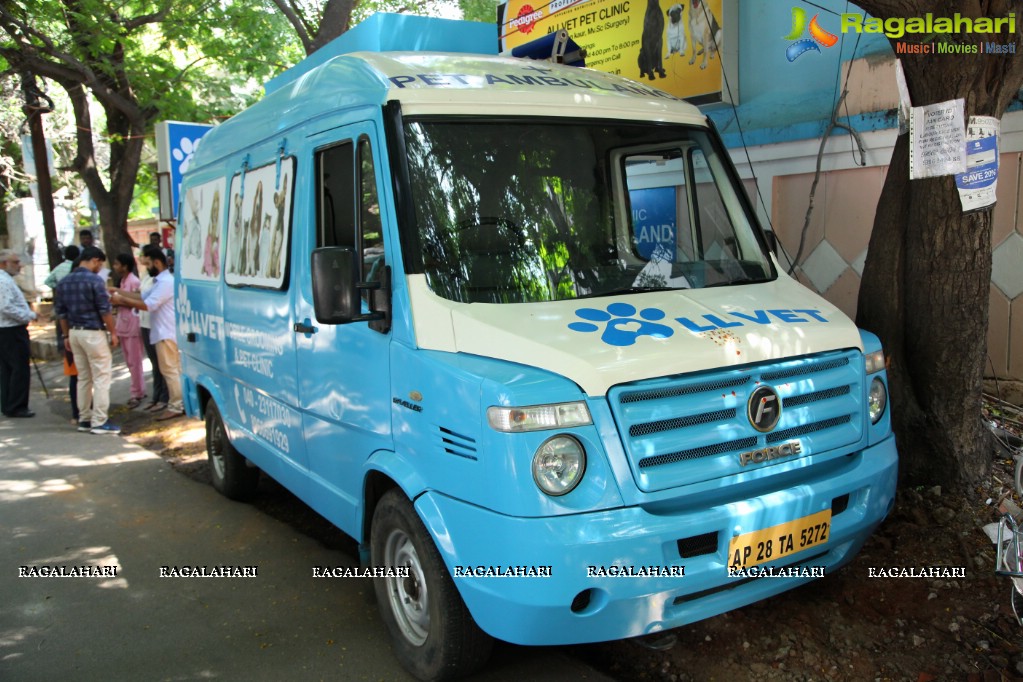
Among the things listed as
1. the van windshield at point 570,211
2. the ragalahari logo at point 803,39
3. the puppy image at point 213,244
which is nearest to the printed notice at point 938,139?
the van windshield at point 570,211

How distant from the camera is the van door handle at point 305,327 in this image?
14.3ft

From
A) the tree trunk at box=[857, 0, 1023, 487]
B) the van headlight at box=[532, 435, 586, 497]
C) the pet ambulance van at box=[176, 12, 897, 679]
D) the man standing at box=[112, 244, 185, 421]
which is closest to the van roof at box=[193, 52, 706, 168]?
the pet ambulance van at box=[176, 12, 897, 679]

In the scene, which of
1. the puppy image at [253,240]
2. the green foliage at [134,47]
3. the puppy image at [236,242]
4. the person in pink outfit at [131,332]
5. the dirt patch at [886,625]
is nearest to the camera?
the dirt patch at [886,625]

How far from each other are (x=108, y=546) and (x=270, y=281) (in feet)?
7.53

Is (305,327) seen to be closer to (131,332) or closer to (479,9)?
(131,332)

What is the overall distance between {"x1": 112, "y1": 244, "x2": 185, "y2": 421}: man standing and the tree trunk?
7755 millimetres

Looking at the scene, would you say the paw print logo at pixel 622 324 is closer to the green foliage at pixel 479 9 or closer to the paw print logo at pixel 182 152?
the paw print logo at pixel 182 152

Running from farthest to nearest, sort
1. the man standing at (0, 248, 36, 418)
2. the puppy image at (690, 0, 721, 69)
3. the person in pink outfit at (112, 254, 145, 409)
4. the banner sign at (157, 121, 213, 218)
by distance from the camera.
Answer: the person in pink outfit at (112, 254, 145, 409)
the man standing at (0, 248, 36, 418)
the banner sign at (157, 121, 213, 218)
the puppy image at (690, 0, 721, 69)

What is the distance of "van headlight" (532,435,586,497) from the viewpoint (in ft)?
9.70

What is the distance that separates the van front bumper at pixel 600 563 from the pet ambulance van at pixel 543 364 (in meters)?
0.01

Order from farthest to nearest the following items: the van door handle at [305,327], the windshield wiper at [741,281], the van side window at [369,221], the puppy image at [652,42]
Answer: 1. the puppy image at [652,42]
2. the van door handle at [305,327]
3. the windshield wiper at [741,281]
4. the van side window at [369,221]

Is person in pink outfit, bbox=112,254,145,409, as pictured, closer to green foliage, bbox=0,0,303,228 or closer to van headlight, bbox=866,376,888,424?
green foliage, bbox=0,0,303,228

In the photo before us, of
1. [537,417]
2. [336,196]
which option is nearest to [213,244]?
[336,196]

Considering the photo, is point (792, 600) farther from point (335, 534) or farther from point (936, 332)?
point (335, 534)
